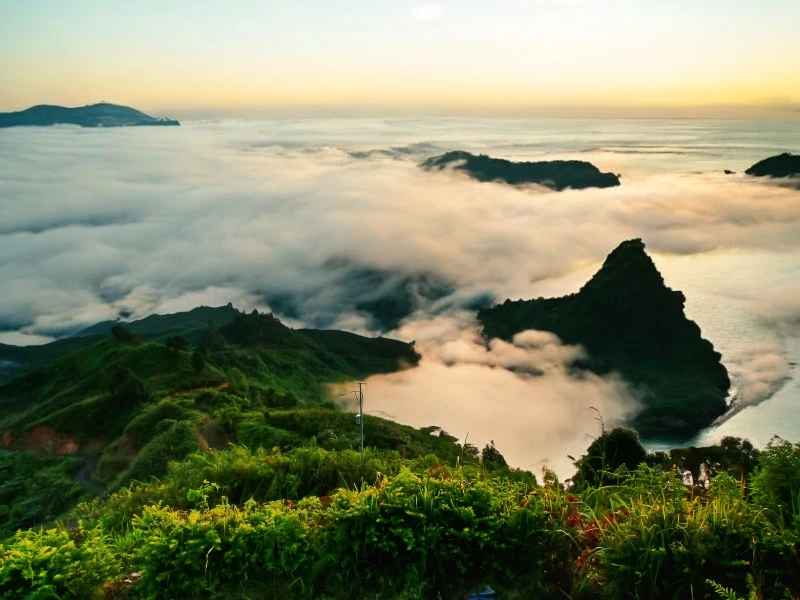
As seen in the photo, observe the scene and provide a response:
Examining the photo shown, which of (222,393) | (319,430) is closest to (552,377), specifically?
(222,393)

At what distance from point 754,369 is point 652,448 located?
4076cm

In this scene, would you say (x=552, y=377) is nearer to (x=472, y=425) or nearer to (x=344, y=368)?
(x=472, y=425)

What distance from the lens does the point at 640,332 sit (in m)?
120

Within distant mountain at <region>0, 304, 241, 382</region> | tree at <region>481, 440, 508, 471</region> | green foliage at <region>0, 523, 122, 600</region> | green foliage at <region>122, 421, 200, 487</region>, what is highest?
green foliage at <region>0, 523, 122, 600</region>

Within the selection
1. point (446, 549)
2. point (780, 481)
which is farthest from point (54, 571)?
point (780, 481)

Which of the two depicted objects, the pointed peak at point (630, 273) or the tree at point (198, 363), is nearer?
the tree at point (198, 363)

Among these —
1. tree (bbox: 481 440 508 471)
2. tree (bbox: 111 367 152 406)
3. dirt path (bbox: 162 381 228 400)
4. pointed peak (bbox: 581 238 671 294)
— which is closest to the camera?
tree (bbox: 481 440 508 471)

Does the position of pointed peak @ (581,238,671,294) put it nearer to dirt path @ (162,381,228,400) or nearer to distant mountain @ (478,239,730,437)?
distant mountain @ (478,239,730,437)

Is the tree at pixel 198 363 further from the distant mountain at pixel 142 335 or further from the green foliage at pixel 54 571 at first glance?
the green foliage at pixel 54 571

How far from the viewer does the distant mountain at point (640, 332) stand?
363 ft

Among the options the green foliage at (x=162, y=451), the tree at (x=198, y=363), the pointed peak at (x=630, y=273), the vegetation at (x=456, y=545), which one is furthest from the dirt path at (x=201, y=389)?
the pointed peak at (x=630, y=273)

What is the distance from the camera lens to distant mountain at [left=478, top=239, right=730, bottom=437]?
111 meters

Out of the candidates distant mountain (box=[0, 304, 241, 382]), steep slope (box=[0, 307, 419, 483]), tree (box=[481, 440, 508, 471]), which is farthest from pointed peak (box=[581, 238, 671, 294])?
tree (box=[481, 440, 508, 471])

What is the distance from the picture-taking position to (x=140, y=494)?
35.7 feet
